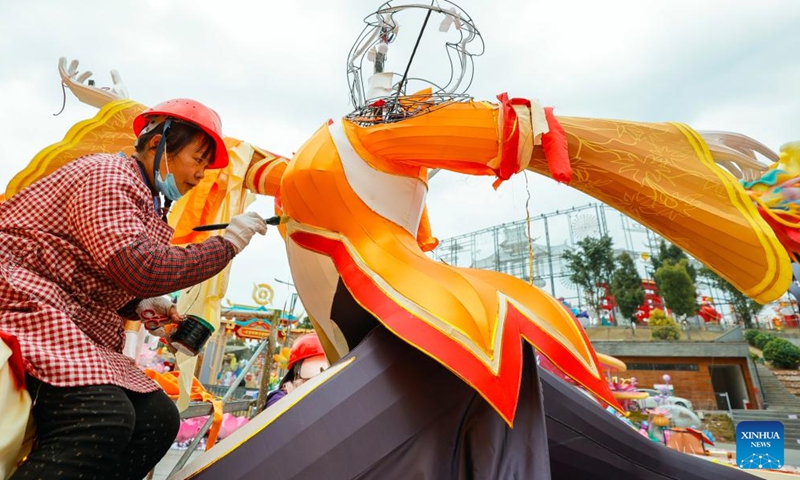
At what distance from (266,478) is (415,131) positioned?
1.14 meters

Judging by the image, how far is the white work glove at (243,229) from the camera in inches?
44.9

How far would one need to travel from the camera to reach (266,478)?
117 centimetres

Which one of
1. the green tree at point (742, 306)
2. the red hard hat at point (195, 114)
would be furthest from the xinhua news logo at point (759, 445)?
the green tree at point (742, 306)

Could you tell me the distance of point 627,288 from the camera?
80.2ft

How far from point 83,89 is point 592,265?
27081mm

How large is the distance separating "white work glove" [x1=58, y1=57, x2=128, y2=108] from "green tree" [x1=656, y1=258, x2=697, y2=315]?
25.5 metres

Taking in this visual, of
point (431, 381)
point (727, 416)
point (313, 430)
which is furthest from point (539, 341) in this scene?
point (727, 416)

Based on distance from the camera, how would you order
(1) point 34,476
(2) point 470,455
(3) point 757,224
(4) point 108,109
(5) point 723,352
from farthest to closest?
1. (5) point 723,352
2. (4) point 108,109
3. (3) point 757,224
4. (2) point 470,455
5. (1) point 34,476

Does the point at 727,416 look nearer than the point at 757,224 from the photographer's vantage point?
No

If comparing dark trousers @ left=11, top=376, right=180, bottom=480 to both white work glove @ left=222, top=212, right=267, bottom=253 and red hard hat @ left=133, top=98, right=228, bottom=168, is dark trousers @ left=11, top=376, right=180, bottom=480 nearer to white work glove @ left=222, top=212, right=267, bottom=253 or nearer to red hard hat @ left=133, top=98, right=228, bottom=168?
white work glove @ left=222, top=212, right=267, bottom=253

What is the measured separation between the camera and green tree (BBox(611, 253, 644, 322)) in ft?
79.0

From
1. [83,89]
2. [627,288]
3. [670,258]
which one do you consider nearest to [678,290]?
[627,288]

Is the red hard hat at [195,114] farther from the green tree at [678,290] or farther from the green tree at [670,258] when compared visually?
the green tree at [670,258]

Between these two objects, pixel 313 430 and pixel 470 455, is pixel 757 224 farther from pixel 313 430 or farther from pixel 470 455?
pixel 313 430
